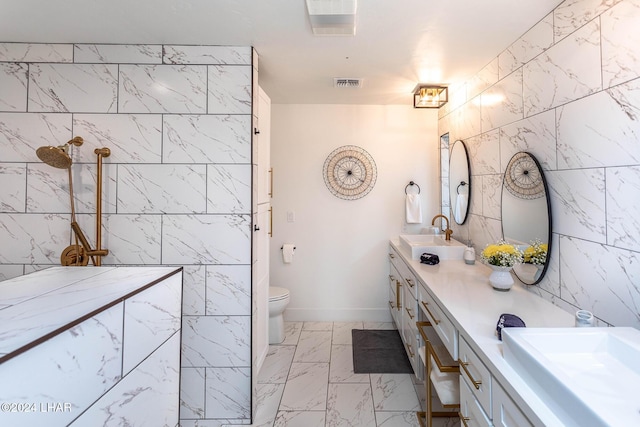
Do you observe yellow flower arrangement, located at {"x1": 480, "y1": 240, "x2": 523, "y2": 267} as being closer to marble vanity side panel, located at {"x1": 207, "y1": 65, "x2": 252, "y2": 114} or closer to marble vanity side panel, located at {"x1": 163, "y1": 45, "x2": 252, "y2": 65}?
marble vanity side panel, located at {"x1": 207, "y1": 65, "x2": 252, "y2": 114}

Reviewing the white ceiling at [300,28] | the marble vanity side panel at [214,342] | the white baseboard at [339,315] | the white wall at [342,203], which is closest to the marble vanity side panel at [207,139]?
the white ceiling at [300,28]

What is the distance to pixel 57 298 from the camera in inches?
36.5

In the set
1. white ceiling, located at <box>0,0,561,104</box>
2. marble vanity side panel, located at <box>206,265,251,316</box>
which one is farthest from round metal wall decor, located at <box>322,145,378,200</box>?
marble vanity side panel, located at <box>206,265,251,316</box>

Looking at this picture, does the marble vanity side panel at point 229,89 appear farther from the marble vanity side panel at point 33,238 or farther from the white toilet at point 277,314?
the white toilet at point 277,314

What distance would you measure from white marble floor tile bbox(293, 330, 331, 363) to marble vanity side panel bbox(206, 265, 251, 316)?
3.17 ft

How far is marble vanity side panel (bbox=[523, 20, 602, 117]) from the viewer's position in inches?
47.4

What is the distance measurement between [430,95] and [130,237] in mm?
2623

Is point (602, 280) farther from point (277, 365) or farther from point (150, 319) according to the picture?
point (277, 365)

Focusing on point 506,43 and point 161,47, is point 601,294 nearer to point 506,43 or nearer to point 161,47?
point 506,43

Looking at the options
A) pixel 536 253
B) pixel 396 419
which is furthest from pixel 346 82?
pixel 396 419

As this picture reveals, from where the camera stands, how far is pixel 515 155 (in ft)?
5.62

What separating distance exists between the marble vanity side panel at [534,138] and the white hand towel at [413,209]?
1.15 meters

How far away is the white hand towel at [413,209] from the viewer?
2.96 m

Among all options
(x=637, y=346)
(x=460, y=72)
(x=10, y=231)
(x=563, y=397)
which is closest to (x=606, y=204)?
(x=637, y=346)
